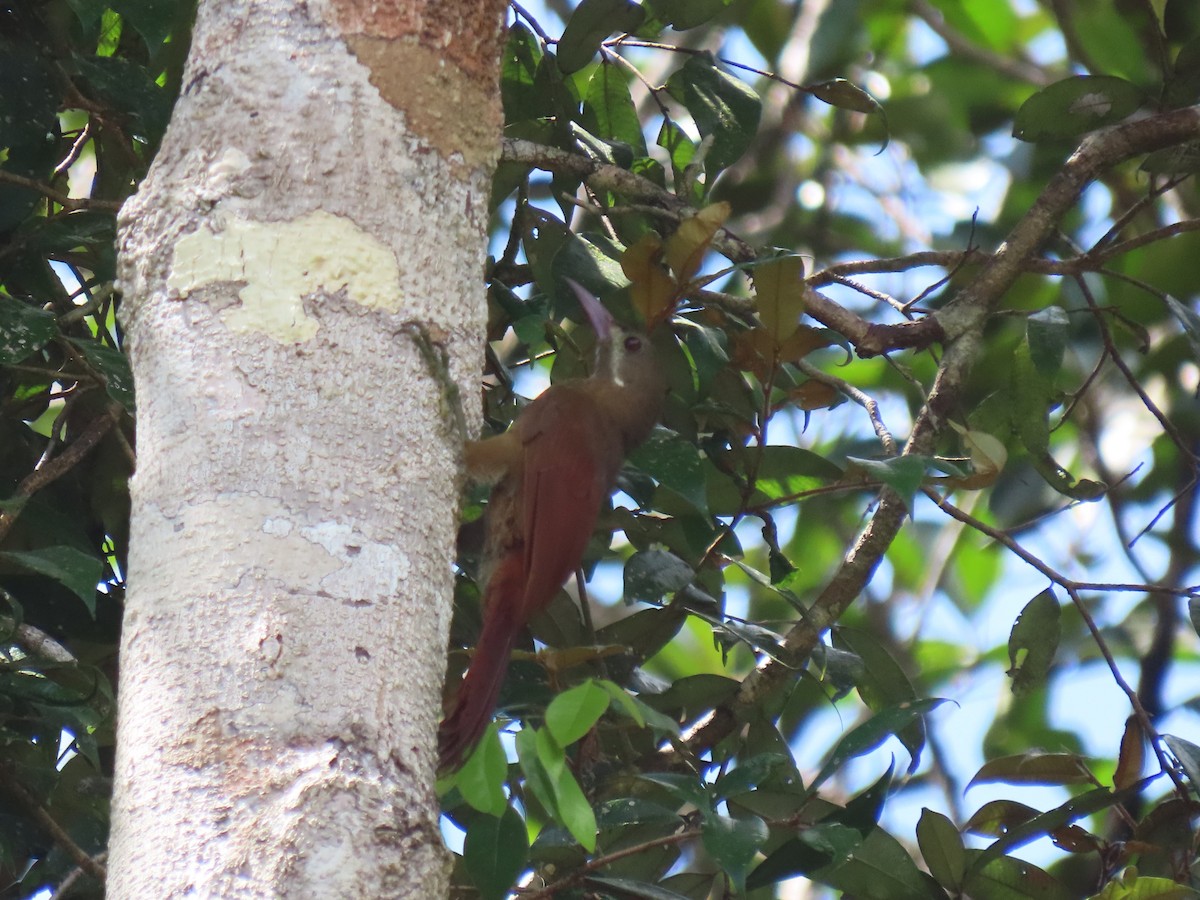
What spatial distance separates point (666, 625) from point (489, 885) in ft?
2.76

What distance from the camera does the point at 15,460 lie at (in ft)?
7.98

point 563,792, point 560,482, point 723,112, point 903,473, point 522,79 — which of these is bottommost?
point 563,792

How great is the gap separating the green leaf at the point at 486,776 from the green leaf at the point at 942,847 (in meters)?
0.93

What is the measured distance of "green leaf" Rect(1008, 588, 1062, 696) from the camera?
2506 millimetres

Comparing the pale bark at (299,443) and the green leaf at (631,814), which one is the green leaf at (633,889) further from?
the pale bark at (299,443)

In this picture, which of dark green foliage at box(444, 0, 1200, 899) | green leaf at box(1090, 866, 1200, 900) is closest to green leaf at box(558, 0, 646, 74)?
dark green foliage at box(444, 0, 1200, 899)

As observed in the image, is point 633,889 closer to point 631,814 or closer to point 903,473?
point 631,814

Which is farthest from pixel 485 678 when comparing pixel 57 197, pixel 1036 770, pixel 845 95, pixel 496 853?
pixel 845 95

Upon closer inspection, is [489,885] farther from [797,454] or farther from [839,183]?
[839,183]

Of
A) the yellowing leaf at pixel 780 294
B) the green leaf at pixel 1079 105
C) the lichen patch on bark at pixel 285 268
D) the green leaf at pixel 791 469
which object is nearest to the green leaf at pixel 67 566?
the lichen patch on bark at pixel 285 268

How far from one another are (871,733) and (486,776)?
0.64m

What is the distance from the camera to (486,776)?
4.78 feet

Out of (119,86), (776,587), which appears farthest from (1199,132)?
(119,86)

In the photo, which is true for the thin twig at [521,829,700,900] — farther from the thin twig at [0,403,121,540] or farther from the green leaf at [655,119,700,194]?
the green leaf at [655,119,700,194]
